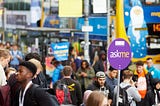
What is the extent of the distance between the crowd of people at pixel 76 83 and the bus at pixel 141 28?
8.43 feet

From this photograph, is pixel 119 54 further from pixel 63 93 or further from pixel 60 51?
pixel 60 51

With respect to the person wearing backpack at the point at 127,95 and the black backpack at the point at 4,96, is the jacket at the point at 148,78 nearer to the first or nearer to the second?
the person wearing backpack at the point at 127,95

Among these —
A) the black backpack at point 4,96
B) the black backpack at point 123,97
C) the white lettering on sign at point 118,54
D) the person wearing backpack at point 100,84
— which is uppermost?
the white lettering on sign at point 118,54

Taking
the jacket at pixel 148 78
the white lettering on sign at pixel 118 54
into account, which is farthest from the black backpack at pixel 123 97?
the jacket at pixel 148 78

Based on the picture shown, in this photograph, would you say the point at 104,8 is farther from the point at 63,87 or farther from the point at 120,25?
the point at 63,87

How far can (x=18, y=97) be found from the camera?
6.60m

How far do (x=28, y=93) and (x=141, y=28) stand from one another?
1664 centimetres

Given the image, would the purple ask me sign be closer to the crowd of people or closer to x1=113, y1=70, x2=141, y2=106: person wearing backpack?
the crowd of people

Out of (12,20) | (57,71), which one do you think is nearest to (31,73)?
(57,71)

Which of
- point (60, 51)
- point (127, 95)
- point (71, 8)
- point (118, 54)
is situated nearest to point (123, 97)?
point (127, 95)

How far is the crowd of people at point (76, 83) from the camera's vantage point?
6473 millimetres

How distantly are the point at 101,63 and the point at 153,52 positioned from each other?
21.6 ft

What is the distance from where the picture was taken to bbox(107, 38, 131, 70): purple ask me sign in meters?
11.4

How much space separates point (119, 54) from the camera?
1168 cm
